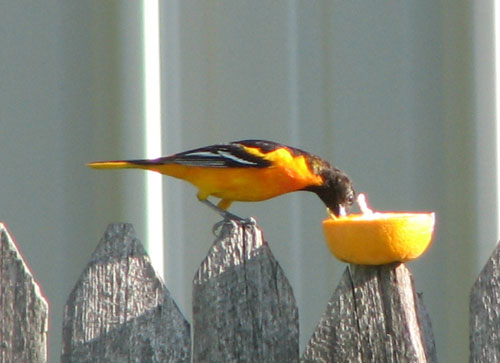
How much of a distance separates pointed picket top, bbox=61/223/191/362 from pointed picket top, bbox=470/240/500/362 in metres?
0.60

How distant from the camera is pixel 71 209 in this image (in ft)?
11.2

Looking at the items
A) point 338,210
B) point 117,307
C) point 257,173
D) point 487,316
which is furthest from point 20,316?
point 338,210

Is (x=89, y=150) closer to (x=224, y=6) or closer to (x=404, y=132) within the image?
(x=224, y=6)

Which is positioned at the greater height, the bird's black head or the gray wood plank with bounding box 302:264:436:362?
the bird's black head

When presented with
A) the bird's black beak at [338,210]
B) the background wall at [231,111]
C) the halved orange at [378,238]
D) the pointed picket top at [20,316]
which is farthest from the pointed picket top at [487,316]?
the bird's black beak at [338,210]

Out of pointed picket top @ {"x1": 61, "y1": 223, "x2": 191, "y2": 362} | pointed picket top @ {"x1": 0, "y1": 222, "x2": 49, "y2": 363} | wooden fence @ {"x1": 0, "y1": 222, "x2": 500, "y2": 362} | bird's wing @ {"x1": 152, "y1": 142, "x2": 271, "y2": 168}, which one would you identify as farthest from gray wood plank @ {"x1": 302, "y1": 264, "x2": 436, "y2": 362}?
bird's wing @ {"x1": 152, "y1": 142, "x2": 271, "y2": 168}

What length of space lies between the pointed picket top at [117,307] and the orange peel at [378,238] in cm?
38

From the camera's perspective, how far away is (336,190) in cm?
340

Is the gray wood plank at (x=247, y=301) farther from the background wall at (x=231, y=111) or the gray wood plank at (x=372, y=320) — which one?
the background wall at (x=231, y=111)

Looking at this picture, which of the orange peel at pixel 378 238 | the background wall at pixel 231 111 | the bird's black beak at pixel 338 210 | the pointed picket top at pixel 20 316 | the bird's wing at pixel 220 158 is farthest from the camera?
the bird's black beak at pixel 338 210

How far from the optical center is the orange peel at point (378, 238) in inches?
81.1

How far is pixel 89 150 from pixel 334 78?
2.81ft

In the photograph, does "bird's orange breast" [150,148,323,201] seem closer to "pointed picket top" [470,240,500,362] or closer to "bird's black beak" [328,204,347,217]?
"bird's black beak" [328,204,347,217]

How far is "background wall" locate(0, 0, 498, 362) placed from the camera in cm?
334
